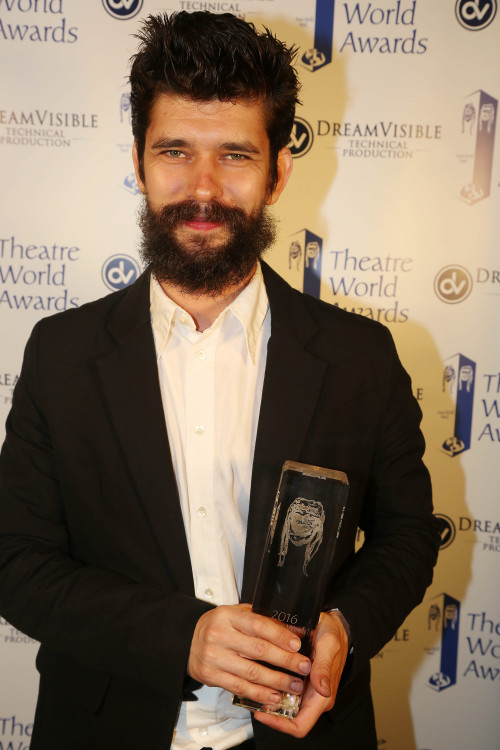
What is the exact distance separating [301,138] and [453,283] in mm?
795

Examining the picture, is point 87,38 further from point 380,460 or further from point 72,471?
point 380,460

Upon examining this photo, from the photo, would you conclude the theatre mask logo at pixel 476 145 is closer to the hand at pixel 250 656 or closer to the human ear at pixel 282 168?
the human ear at pixel 282 168

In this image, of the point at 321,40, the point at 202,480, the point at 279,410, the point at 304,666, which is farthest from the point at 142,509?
the point at 321,40

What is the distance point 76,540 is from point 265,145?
1032 millimetres

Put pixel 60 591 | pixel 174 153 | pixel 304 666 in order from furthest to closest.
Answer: pixel 174 153, pixel 60 591, pixel 304 666

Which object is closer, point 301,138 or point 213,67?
point 213,67

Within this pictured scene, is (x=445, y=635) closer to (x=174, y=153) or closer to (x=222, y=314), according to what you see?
(x=222, y=314)

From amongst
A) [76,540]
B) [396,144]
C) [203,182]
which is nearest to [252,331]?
[203,182]

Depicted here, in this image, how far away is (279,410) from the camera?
1392 millimetres

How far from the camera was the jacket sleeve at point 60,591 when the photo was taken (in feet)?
3.96

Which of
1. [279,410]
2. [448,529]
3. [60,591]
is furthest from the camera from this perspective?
[448,529]

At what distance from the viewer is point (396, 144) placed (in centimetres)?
241

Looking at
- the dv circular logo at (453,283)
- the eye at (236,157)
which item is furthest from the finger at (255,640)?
the dv circular logo at (453,283)

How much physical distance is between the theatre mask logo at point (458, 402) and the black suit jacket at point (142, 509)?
997 millimetres
